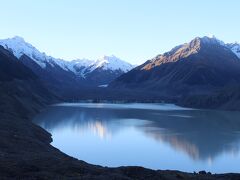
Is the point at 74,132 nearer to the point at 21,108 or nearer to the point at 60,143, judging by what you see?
the point at 60,143

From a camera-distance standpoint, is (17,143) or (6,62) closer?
(17,143)

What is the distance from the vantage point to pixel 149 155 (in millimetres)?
51469

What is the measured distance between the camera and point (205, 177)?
32.1 meters

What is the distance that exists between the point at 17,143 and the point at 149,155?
1472 centimetres

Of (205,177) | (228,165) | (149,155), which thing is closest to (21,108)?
(149,155)

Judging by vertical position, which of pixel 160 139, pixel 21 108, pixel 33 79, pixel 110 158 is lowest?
pixel 110 158

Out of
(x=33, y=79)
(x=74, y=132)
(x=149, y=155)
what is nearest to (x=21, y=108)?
(x=74, y=132)

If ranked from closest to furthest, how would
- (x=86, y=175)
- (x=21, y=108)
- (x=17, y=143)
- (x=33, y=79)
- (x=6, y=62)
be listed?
(x=86, y=175), (x=17, y=143), (x=21, y=108), (x=6, y=62), (x=33, y=79)

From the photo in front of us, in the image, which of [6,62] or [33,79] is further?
[33,79]

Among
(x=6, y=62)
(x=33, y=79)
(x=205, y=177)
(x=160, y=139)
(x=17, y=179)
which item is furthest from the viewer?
(x=33, y=79)

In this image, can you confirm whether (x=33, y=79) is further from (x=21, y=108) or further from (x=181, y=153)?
(x=181, y=153)

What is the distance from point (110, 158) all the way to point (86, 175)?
66.9 feet

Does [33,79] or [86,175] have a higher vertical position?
[33,79]

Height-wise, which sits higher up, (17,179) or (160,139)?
(160,139)
